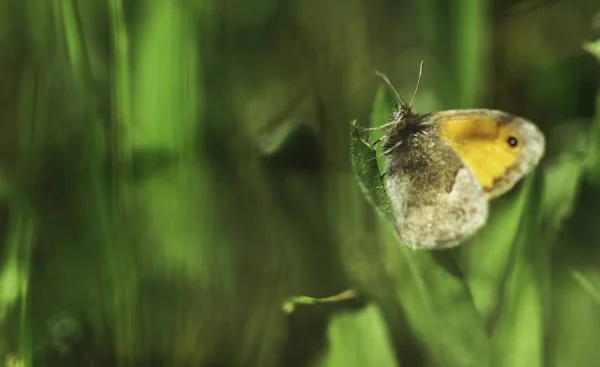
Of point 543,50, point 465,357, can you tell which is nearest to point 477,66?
point 543,50

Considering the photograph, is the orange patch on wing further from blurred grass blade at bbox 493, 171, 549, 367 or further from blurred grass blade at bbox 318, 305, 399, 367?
blurred grass blade at bbox 318, 305, 399, 367

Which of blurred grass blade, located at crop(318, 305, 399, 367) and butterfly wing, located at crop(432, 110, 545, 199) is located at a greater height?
butterfly wing, located at crop(432, 110, 545, 199)

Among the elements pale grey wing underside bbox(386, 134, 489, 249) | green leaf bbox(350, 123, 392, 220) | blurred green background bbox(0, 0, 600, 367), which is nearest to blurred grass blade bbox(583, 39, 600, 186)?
blurred green background bbox(0, 0, 600, 367)

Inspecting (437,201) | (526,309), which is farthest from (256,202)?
(526,309)

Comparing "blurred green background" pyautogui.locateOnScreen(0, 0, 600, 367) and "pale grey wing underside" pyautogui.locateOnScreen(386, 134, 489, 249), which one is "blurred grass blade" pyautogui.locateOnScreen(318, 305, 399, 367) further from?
"pale grey wing underside" pyautogui.locateOnScreen(386, 134, 489, 249)

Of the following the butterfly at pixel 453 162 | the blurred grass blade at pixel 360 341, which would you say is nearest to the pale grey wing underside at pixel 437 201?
the butterfly at pixel 453 162

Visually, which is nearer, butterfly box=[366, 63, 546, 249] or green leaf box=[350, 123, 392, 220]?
green leaf box=[350, 123, 392, 220]

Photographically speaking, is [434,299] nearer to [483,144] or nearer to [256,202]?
[483,144]
